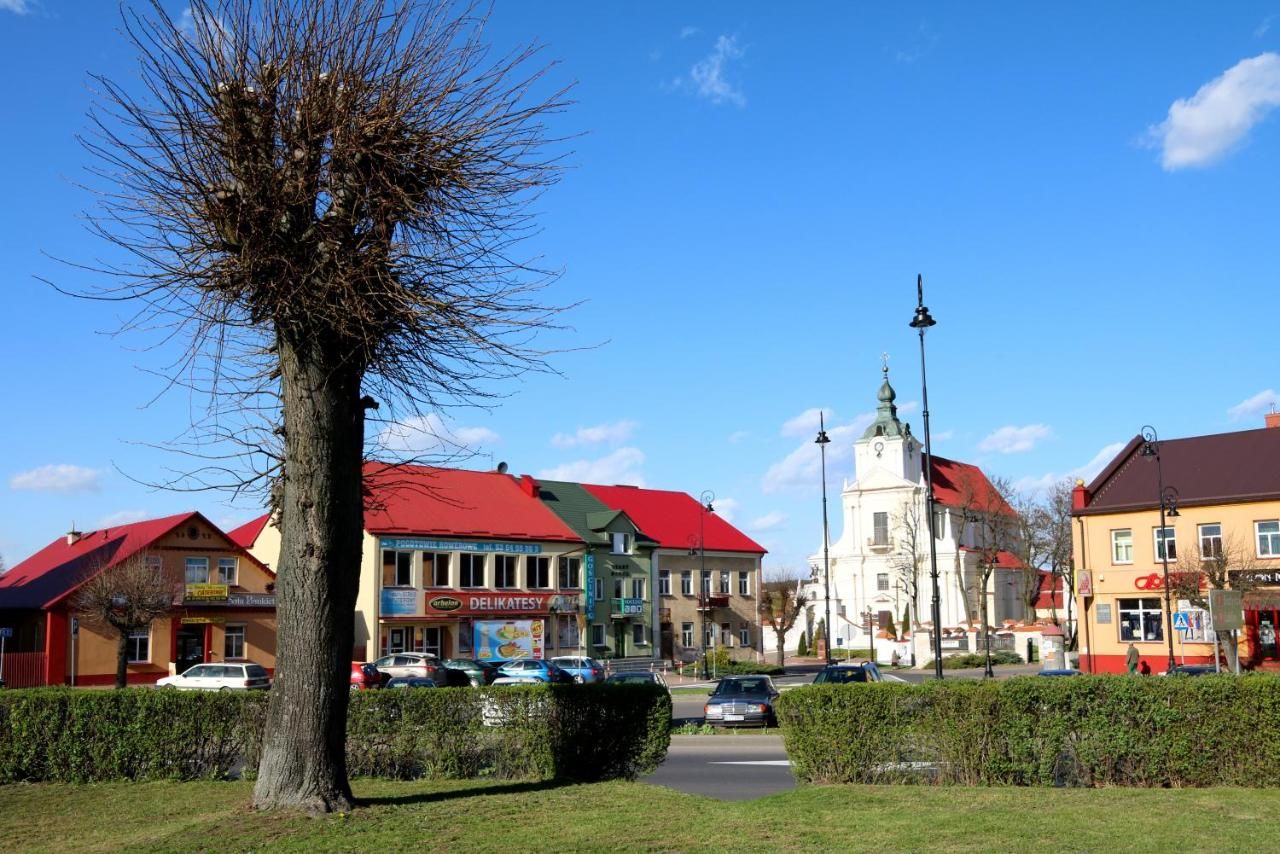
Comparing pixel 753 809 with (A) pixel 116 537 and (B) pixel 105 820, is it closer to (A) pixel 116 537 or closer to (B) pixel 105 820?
(B) pixel 105 820

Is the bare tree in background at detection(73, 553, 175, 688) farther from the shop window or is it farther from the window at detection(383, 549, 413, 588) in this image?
the window at detection(383, 549, 413, 588)

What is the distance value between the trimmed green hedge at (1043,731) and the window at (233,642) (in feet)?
130

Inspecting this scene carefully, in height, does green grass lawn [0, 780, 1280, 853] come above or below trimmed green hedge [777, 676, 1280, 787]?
below

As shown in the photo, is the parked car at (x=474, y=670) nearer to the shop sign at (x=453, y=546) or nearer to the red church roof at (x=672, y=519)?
the shop sign at (x=453, y=546)

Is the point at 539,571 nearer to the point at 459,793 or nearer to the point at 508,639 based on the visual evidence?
the point at 508,639

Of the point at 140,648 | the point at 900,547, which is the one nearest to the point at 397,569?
the point at 140,648

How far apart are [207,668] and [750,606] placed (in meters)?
39.1

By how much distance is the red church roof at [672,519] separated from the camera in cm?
6600

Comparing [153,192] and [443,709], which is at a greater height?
[153,192]

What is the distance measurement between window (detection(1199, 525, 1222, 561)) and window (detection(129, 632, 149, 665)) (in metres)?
42.3

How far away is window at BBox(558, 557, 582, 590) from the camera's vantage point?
5847 cm

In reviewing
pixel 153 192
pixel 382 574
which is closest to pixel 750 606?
pixel 382 574

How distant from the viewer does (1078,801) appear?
38.1 feet

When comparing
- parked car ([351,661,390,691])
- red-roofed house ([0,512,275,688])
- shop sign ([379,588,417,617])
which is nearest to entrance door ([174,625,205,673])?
red-roofed house ([0,512,275,688])
